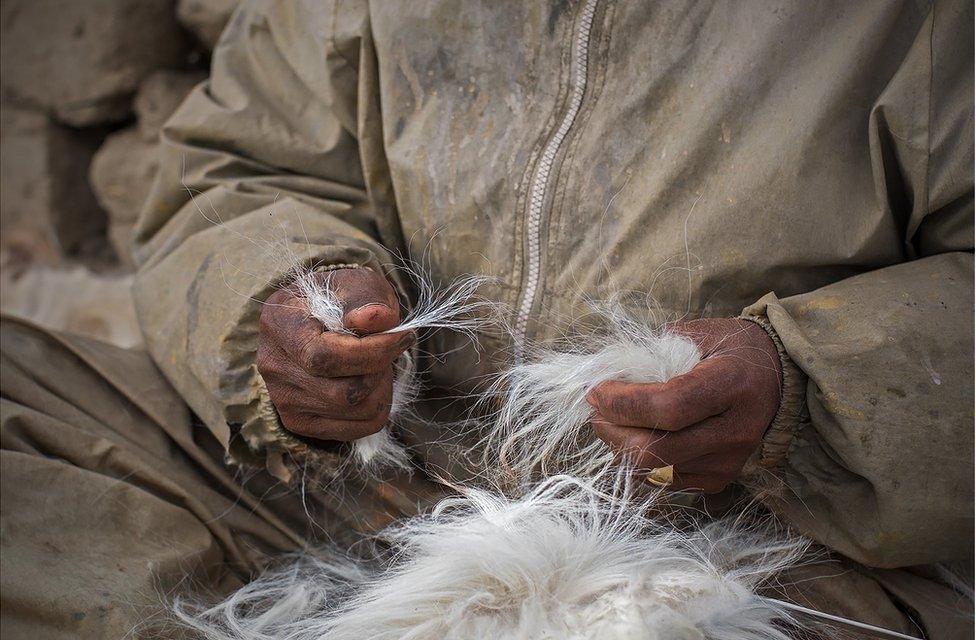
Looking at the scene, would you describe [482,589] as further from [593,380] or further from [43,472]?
[43,472]

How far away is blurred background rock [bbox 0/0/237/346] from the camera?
2.56 m

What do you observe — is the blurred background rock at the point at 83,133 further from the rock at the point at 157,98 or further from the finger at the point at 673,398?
the finger at the point at 673,398

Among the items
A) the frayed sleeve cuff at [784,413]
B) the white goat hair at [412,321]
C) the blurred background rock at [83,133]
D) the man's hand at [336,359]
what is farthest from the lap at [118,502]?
the blurred background rock at [83,133]

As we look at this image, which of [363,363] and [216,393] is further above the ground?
[363,363]

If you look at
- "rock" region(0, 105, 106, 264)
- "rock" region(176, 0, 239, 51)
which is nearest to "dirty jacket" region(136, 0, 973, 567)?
"rock" region(176, 0, 239, 51)

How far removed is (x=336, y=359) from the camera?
112 cm

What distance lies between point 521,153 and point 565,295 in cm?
25

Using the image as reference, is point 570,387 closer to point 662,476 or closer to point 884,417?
point 662,476

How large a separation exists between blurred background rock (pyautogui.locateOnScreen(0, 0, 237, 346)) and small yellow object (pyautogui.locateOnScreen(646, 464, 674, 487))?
6.41 feet

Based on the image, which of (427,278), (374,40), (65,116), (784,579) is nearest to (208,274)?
(427,278)

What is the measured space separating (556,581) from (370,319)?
16.3 inches

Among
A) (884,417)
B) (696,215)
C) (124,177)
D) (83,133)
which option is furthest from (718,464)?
(83,133)

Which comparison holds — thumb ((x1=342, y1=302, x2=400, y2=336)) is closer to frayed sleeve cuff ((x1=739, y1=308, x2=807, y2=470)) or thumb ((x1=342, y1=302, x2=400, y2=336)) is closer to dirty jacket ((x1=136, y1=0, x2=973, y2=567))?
dirty jacket ((x1=136, y1=0, x2=973, y2=567))

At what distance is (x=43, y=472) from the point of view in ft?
4.11
